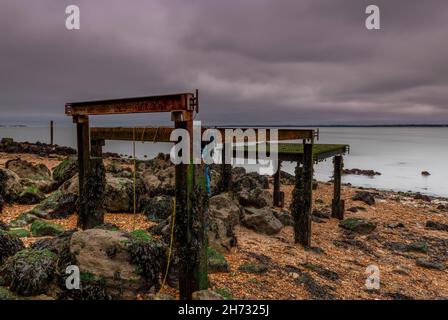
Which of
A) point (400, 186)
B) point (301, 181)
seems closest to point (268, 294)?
point (301, 181)

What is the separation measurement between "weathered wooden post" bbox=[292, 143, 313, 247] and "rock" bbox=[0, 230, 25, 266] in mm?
8203

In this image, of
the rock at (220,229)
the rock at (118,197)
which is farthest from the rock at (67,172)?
the rock at (220,229)

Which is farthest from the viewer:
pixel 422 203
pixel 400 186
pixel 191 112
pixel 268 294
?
pixel 400 186

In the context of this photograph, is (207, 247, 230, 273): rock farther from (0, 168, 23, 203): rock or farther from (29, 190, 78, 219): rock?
(0, 168, 23, 203): rock

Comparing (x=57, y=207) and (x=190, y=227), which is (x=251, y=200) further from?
(x=190, y=227)

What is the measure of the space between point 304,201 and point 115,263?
6.92 m

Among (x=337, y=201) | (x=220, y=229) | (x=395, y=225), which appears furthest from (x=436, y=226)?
(x=220, y=229)

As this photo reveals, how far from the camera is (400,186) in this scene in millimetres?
36812

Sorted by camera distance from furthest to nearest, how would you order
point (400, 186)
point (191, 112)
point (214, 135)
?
point (400, 186), point (214, 135), point (191, 112)

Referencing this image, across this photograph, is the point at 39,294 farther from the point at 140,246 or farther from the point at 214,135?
the point at 214,135

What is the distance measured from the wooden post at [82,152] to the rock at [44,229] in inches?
25.1

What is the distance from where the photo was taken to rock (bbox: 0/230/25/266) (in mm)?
6574

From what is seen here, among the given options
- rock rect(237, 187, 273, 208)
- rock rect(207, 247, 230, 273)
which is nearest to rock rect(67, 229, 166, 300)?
rock rect(207, 247, 230, 273)
